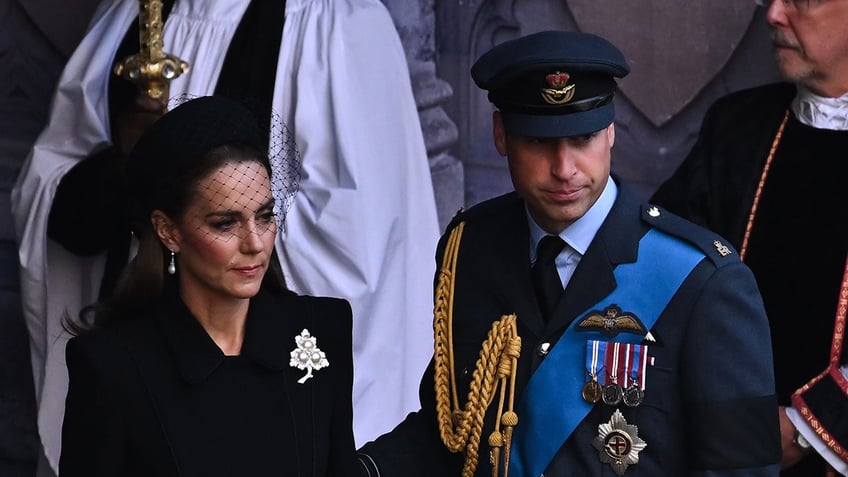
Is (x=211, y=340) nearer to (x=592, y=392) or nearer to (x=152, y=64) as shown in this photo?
(x=592, y=392)

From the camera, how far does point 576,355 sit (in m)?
3.33

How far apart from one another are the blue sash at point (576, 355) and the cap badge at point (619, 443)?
0.06 meters

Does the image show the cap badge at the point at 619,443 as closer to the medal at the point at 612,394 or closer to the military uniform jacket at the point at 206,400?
the medal at the point at 612,394

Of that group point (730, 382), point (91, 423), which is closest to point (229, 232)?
point (91, 423)

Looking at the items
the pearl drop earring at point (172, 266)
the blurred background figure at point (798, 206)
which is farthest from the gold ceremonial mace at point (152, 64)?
the blurred background figure at point (798, 206)

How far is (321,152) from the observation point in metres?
4.63

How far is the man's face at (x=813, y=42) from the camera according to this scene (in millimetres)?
3994

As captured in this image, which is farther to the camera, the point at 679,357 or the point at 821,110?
the point at 821,110

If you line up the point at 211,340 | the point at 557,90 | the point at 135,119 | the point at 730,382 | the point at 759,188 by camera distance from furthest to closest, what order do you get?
the point at 135,119 → the point at 759,188 → the point at 211,340 → the point at 557,90 → the point at 730,382

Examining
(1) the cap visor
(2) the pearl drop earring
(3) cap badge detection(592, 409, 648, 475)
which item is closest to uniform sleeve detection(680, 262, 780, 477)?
(3) cap badge detection(592, 409, 648, 475)

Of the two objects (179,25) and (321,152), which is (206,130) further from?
(179,25)

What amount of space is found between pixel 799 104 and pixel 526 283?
112 centimetres

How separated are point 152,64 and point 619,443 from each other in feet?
5.69

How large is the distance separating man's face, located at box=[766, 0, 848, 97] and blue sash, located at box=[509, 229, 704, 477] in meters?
0.91
